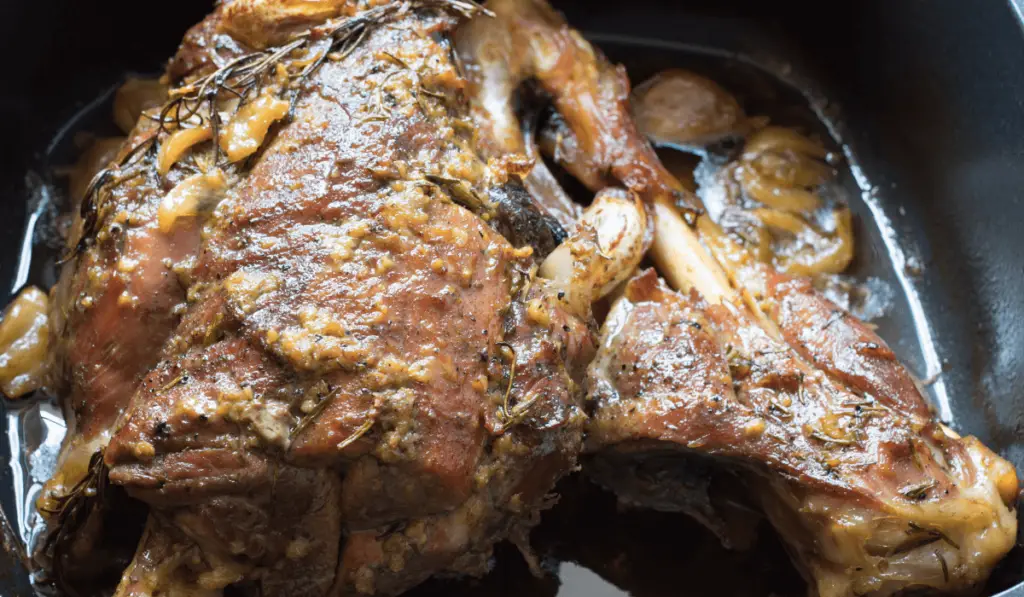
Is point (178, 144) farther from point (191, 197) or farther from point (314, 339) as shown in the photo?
point (314, 339)

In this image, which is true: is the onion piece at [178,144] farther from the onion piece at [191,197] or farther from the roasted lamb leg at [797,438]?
the roasted lamb leg at [797,438]

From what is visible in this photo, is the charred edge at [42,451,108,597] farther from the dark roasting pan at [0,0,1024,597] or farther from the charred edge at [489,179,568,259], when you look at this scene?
the charred edge at [489,179,568,259]

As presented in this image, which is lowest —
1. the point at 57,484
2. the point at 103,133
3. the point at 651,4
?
the point at 57,484

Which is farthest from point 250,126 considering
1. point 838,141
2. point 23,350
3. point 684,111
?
point 838,141

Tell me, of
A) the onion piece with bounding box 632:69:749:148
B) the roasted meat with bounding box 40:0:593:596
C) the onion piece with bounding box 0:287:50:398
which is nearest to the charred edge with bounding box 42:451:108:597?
the roasted meat with bounding box 40:0:593:596

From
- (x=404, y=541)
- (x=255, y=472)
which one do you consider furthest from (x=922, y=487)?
(x=255, y=472)

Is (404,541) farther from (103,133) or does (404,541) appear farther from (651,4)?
(651,4)

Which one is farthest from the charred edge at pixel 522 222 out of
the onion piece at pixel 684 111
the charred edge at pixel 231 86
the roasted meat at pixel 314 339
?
the onion piece at pixel 684 111
